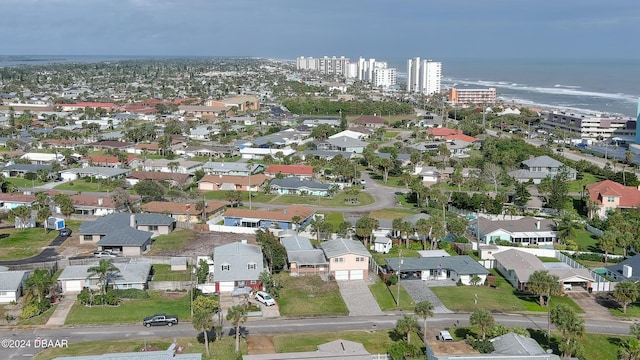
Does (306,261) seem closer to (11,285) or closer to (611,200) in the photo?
(11,285)

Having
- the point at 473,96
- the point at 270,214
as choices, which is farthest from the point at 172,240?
the point at 473,96

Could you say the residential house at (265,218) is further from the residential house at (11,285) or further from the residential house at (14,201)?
the residential house at (14,201)

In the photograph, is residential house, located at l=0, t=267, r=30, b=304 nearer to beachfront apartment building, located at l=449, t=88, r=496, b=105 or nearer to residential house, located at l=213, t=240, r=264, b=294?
residential house, located at l=213, t=240, r=264, b=294

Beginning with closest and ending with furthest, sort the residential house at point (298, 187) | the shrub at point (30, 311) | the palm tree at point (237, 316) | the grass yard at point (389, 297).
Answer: the palm tree at point (237, 316)
the shrub at point (30, 311)
the grass yard at point (389, 297)
the residential house at point (298, 187)

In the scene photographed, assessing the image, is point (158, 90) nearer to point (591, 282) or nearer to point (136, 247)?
point (136, 247)

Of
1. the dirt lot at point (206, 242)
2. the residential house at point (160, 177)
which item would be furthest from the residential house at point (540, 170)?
the residential house at point (160, 177)

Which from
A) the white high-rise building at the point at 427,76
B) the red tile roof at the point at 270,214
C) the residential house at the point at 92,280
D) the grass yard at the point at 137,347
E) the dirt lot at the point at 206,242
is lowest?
the grass yard at the point at 137,347
